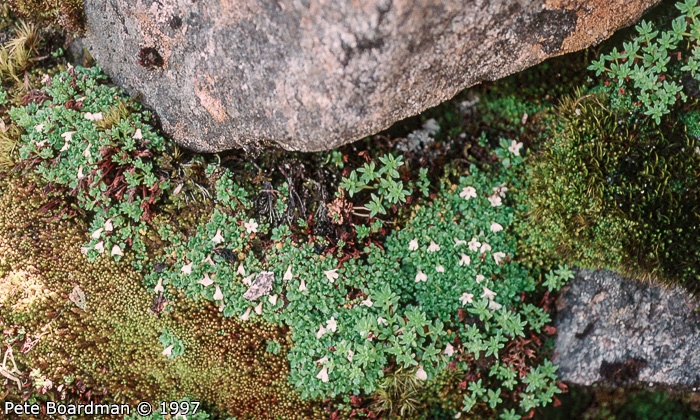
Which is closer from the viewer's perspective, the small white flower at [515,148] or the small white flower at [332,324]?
the small white flower at [332,324]

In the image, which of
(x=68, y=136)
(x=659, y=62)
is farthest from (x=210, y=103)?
(x=659, y=62)

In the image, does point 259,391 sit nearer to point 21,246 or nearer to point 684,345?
point 21,246

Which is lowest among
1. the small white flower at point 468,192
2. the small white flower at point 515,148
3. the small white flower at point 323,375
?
the small white flower at point 323,375

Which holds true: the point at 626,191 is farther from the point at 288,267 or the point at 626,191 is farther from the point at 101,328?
the point at 101,328

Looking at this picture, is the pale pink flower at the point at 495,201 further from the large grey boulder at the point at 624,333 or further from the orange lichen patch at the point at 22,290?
the orange lichen patch at the point at 22,290

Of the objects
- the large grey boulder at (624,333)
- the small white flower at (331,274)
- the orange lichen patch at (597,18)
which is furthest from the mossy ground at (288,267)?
the orange lichen patch at (597,18)

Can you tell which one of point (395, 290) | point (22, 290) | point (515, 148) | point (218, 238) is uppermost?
point (515, 148)

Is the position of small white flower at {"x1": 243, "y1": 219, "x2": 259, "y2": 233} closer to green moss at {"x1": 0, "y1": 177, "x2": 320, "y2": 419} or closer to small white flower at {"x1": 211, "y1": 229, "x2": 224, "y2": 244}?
small white flower at {"x1": 211, "y1": 229, "x2": 224, "y2": 244}
